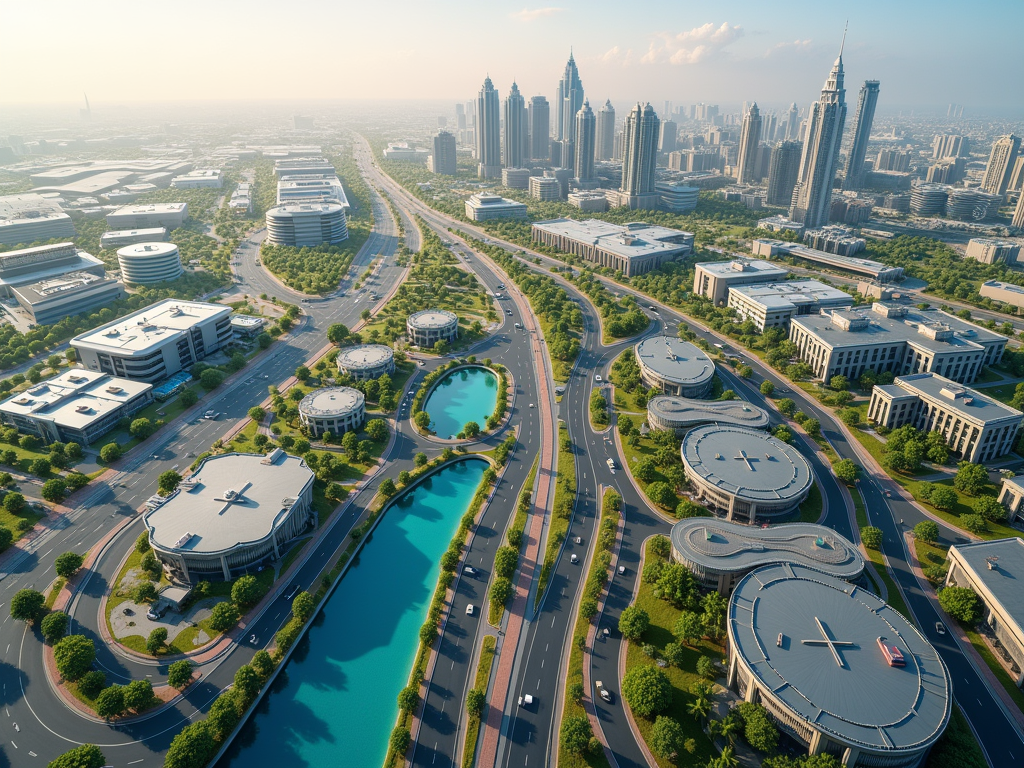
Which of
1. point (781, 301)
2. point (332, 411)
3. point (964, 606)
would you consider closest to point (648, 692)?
point (964, 606)

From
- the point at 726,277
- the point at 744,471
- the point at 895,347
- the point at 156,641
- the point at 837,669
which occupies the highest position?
the point at 726,277

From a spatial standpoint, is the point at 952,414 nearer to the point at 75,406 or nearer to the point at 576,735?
the point at 576,735

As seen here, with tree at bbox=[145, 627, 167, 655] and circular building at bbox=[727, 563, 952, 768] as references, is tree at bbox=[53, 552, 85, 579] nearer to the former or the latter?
tree at bbox=[145, 627, 167, 655]

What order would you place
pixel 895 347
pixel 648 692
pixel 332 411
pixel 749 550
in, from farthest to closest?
pixel 895 347
pixel 332 411
pixel 749 550
pixel 648 692

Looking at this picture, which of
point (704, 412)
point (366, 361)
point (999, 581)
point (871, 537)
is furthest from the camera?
point (366, 361)

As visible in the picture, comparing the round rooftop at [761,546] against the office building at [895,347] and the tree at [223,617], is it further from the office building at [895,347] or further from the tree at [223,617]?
the office building at [895,347]

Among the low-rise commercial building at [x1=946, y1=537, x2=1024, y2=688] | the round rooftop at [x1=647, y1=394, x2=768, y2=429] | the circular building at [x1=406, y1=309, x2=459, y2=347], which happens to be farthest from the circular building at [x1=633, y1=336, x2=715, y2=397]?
the low-rise commercial building at [x1=946, y1=537, x2=1024, y2=688]

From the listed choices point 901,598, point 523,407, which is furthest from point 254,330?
point 901,598
